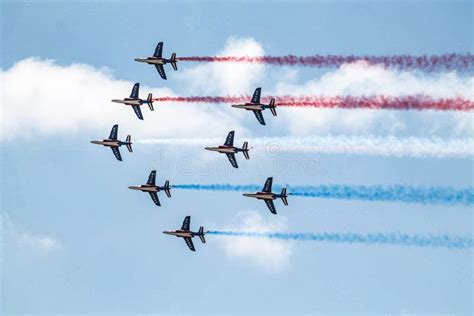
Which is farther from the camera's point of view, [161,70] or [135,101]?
[135,101]

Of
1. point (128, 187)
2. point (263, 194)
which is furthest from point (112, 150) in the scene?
point (263, 194)

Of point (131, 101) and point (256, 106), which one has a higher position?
point (131, 101)

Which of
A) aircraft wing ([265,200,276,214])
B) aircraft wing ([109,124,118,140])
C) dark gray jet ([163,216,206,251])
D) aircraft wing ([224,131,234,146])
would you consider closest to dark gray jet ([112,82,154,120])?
aircraft wing ([109,124,118,140])

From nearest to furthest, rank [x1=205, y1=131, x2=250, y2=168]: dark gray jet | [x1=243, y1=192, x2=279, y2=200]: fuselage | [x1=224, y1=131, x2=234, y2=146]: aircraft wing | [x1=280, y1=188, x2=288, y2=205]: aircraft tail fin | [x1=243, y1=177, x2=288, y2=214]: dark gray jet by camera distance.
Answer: [x1=280, y1=188, x2=288, y2=205]: aircraft tail fin < [x1=243, y1=192, x2=279, y2=200]: fuselage < [x1=243, y1=177, x2=288, y2=214]: dark gray jet < [x1=205, y1=131, x2=250, y2=168]: dark gray jet < [x1=224, y1=131, x2=234, y2=146]: aircraft wing

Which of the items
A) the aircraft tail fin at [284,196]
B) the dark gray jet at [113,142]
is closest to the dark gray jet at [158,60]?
the dark gray jet at [113,142]

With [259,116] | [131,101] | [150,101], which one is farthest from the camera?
[131,101]

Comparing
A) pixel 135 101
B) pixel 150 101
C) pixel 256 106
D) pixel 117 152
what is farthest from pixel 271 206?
pixel 117 152

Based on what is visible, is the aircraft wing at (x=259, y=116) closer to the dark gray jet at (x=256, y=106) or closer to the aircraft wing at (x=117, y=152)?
the dark gray jet at (x=256, y=106)

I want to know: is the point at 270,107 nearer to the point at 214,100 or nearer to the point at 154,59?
the point at 214,100

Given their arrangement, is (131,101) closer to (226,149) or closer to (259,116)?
(226,149)

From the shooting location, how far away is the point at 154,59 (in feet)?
373

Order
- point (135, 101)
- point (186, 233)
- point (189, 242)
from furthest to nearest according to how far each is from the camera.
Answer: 1. point (135, 101)
2. point (189, 242)
3. point (186, 233)

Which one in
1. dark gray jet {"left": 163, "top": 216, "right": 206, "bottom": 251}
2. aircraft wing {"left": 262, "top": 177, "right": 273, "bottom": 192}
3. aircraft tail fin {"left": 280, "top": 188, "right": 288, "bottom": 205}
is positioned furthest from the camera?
dark gray jet {"left": 163, "top": 216, "right": 206, "bottom": 251}

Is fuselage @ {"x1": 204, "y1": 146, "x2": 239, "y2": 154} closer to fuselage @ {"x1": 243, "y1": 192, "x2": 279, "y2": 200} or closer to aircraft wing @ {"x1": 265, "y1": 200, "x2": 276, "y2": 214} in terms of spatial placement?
fuselage @ {"x1": 243, "y1": 192, "x2": 279, "y2": 200}
